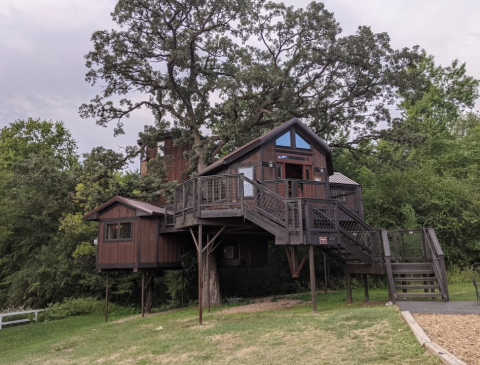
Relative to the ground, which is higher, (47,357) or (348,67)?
(348,67)

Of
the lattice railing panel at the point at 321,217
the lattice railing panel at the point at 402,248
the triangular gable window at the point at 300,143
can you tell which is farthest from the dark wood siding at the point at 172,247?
the lattice railing panel at the point at 402,248

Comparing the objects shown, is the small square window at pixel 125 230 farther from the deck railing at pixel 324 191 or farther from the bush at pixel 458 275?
the bush at pixel 458 275

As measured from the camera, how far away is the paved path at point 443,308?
28.0ft

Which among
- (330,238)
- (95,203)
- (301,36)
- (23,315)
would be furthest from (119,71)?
(330,238)

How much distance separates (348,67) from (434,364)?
17.5 meters

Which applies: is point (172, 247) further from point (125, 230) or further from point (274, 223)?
point (274, 223)

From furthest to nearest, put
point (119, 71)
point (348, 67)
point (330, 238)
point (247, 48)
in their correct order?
point (247, 48) < point (119, 71) < point (348, 67) < point (330, 238)

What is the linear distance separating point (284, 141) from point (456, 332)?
10.1 metres

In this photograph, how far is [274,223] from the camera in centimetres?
1216

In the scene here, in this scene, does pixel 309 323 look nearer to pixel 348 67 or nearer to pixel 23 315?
pixel 348 67

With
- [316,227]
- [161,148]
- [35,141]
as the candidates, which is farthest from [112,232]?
[35,141]

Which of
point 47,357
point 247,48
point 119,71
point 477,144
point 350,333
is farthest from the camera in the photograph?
point 477,144

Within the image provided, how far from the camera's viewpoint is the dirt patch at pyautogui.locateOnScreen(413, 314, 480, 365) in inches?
217

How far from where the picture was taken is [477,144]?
2733cm
